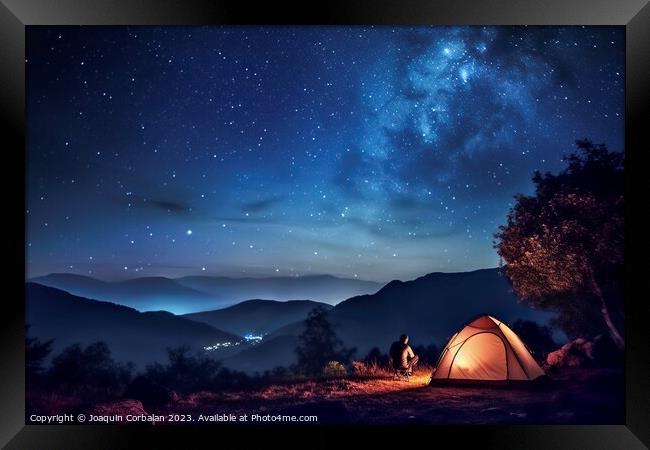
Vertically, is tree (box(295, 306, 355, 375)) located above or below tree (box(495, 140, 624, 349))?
below

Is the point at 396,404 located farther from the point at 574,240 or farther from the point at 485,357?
the point at 574,240

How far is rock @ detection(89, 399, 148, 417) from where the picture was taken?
5719mm

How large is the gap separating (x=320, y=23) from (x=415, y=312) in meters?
3.01

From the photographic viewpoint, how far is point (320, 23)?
5.44m

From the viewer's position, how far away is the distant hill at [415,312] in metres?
5.98

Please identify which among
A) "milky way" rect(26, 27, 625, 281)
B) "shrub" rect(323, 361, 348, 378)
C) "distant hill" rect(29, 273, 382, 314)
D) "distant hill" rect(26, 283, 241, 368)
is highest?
"milky way" rect(26, 27, 625, 281)

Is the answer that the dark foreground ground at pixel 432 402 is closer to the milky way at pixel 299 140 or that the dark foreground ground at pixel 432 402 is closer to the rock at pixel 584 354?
the rock at pixel 584 354

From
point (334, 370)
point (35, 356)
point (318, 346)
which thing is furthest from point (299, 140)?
point (35, 356)

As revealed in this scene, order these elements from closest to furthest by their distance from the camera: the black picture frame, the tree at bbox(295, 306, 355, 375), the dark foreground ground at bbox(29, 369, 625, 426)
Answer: the black picture frame, the dark foreground ground at bbox(29, 369, 625, 426), the tree at bbox(295, 306, 355, 375)

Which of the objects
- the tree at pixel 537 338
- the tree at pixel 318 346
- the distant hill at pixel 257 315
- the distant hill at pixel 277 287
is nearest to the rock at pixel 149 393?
the distant hill at pixel 257 315

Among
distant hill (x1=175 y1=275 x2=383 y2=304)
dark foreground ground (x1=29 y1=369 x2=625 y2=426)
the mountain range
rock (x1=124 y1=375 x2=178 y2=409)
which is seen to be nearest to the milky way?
distant hill (x1=175 y1=275 x2=383 y2=304)

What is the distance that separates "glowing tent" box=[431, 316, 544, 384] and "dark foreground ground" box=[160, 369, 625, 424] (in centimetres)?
13

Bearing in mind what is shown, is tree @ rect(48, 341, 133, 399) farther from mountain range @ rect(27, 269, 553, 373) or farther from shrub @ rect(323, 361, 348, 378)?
shrub @ rect(323, 361, 348, 378)

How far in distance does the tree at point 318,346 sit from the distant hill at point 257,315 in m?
0.11
